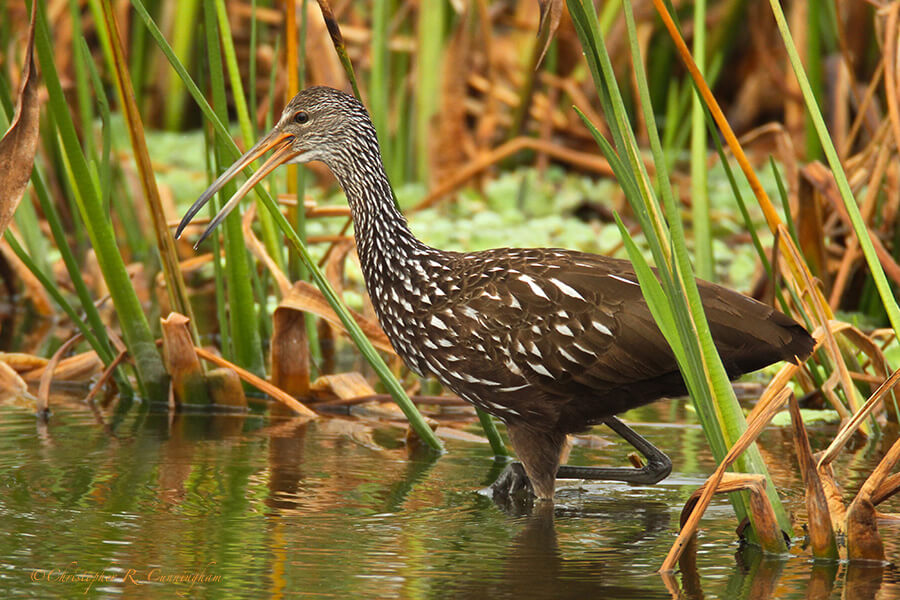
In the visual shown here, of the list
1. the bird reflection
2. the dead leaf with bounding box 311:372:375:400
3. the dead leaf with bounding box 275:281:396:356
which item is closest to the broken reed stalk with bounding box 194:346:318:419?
the dead leaf with bounding box 311:372:375:400

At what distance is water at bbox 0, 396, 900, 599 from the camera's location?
357cm

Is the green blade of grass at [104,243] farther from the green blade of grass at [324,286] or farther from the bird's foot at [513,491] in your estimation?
the bird's foot at [513,491]

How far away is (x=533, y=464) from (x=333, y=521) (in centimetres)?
90

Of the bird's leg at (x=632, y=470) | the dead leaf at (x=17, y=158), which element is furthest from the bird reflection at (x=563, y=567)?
the dead leaf at (x=17, y=158)

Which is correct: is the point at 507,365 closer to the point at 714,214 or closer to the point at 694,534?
the point at 694,534

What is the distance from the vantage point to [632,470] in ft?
16.1

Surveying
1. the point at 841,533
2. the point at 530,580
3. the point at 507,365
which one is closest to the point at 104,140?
the point at 507,365

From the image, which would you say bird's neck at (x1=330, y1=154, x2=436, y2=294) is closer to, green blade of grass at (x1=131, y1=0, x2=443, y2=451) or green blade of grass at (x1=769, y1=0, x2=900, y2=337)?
green blade of grass at (x1=131, y1=0, x2=443, y2=451)

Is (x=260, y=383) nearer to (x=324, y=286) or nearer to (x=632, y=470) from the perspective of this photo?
(x=324, y=286)

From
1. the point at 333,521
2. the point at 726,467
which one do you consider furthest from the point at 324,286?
the point at 726,467

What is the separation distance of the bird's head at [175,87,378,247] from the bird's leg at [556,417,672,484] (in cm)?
146

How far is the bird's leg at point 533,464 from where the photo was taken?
15.7 ft

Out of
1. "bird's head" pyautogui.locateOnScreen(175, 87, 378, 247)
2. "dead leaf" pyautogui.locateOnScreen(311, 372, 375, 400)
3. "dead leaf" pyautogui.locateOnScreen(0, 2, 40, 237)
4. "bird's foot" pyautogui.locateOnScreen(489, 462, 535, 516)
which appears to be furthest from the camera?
"dead leaf" pyautogui.locateOnScreen(311, 372, 375, 400)

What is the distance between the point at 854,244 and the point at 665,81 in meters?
5.44
